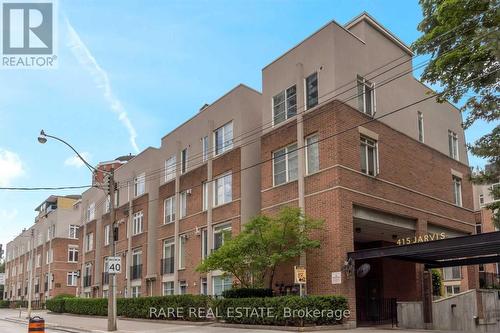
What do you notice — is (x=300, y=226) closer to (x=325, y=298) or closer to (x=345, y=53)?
(x=325, y=298)

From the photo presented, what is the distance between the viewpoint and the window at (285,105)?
2653cm

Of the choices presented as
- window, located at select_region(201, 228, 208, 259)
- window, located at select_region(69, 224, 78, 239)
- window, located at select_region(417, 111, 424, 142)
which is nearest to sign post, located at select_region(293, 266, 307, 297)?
window, located at select_region(201, 228, 208, 259)

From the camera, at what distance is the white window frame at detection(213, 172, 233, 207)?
3061 centimetres

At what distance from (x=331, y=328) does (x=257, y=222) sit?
5294mm

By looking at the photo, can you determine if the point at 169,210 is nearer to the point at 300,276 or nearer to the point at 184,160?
the point at 184,160

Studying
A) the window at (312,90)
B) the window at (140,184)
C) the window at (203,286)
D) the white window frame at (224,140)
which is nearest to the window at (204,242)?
the window at (203,286)

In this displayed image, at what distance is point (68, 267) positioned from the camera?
2736 inches

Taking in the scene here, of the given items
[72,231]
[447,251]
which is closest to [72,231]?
[72,231]

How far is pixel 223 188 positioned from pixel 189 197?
13.5ft

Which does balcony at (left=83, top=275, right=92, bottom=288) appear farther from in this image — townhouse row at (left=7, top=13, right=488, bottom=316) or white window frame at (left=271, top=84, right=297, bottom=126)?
white window frame at (left=271, top=84, right=297, bottom=126)

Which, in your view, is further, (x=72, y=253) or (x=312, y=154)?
(x=72, y=253)

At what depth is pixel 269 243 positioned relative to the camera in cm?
2316

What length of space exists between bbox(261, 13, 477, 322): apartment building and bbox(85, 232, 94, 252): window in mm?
29096

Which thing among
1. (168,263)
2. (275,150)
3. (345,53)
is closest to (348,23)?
(345,53)
